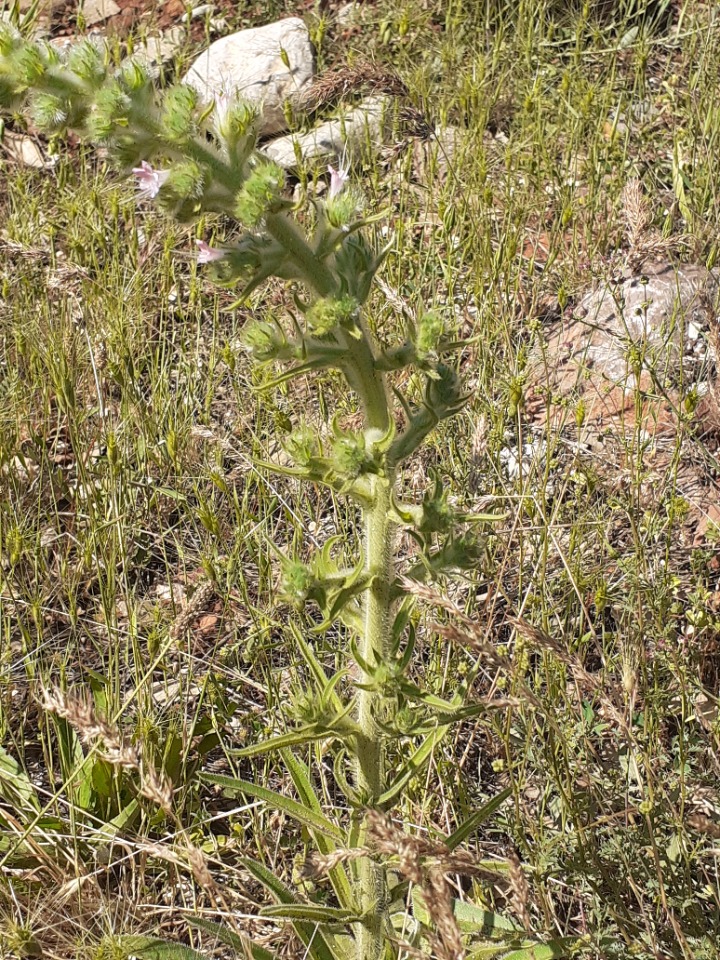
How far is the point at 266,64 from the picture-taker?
525 centimetres

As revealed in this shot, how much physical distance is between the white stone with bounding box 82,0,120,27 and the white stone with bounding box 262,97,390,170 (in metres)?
1.70

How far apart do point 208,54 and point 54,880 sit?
4372 mm

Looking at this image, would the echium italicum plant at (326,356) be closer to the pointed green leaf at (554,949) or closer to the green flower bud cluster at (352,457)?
the green flower bud cluster at (352,457)

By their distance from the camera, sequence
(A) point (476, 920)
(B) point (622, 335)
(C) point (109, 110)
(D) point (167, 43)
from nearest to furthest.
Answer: (C) point (109, 110) < (A) point (476, 920) < (B) point (622, 335) < (D) point (167, 43)

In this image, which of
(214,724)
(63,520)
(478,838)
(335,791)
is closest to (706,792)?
(478,838)

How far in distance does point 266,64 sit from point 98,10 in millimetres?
1447

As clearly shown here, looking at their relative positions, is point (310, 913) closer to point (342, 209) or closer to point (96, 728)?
point (96, 728)

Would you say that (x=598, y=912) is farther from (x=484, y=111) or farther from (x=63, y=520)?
(x=484, y=111)

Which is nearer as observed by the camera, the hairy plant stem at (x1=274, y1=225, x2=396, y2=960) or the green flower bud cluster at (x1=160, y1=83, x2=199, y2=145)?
the green flower bud cluster at (x1=160, y1=83, x2=199, y2=145)

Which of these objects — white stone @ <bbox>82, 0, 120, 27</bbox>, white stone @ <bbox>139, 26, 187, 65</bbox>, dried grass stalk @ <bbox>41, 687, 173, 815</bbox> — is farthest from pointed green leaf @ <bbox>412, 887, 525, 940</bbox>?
white stone @ <bbox>82, 0, 120, 27</bbox>

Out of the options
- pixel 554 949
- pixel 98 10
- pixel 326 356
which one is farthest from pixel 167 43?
pixel 554 949

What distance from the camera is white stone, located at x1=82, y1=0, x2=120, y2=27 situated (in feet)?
19.5

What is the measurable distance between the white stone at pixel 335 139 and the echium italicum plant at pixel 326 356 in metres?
2.39

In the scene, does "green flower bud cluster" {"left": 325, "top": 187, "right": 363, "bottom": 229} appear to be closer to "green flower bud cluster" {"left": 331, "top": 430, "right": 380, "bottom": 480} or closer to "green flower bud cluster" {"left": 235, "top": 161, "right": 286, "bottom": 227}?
"green flower bud cluster" {"left": 235, "top": 161, "right": 286, "bottom": 227}
